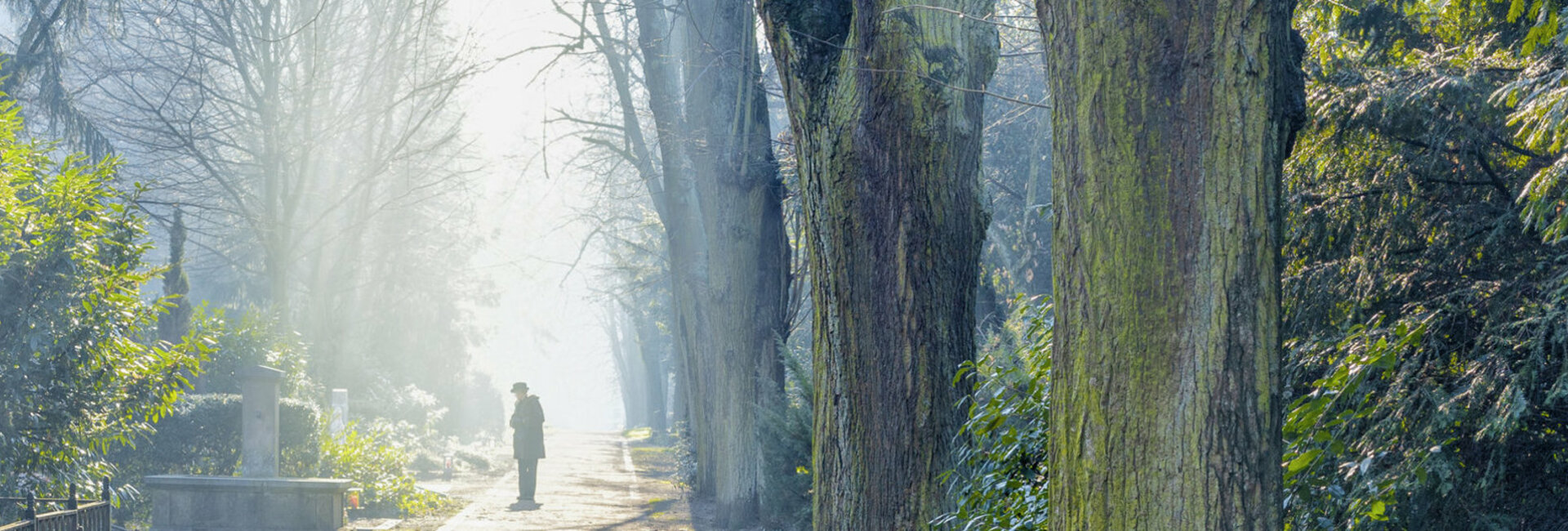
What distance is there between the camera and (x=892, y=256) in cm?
561

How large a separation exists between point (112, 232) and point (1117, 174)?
8501mm

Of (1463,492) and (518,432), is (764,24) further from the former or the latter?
(518,432)

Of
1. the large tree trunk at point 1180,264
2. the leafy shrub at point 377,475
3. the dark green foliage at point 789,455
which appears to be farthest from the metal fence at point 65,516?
the leafy shrub at point 377,475

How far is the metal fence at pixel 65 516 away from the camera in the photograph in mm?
6416

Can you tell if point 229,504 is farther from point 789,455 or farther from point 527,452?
point 789,455

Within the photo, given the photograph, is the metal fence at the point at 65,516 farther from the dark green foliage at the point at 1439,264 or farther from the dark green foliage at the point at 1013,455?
the dark green foliage at the point at 1439,264

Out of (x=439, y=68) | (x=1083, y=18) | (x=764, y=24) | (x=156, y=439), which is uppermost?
(x=439, y=68)

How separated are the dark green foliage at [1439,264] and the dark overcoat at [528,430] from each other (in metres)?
11.7

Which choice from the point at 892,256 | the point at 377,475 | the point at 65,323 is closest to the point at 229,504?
the point at 377,475

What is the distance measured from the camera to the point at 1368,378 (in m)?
5.86

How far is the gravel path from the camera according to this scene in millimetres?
13508

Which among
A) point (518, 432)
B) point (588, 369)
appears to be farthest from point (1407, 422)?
point (588, 369)

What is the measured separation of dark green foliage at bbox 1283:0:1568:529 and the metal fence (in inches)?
251

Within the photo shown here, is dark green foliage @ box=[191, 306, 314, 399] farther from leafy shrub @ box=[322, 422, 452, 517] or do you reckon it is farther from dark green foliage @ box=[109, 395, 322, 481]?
leafy shrub @ box=[322, 422, 452, 517]
